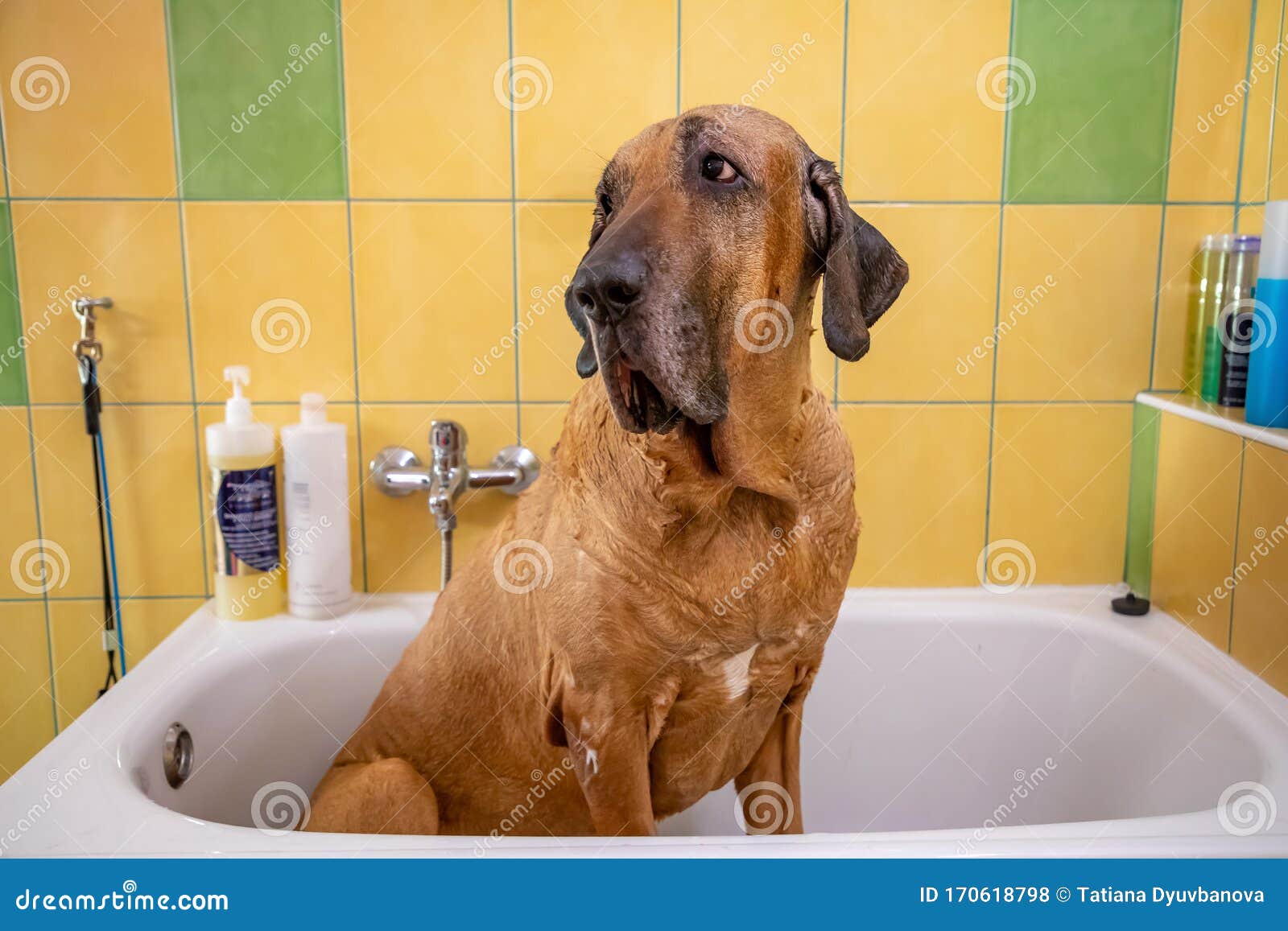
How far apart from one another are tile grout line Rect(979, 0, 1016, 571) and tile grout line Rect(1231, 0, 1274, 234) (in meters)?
0.30

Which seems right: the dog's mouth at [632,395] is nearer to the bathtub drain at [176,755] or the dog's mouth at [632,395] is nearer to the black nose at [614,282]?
the black nose at [614,282]

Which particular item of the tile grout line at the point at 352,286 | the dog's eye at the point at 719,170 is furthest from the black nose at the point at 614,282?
the tile grout line at the point at 352,286

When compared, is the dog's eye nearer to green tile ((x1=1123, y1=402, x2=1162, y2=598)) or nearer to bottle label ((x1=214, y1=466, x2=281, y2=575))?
bottle label ((x1=214, y1=466, x2=281, y2=575))

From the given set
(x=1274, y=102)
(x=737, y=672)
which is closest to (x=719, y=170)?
(x=737, y=672)

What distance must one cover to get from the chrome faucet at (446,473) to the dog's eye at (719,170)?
85 cm

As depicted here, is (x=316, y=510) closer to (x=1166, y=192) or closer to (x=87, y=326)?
(x=87, y=326)

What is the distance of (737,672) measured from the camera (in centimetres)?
126

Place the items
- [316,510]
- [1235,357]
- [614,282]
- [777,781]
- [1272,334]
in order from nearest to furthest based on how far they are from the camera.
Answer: [614,282] → [777,781] → [1272,334] → [1235,357] → [316,510]

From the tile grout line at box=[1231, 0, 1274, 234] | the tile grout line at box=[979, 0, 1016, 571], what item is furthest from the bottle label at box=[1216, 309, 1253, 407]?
the tile grout line at box=[979, 0, 1016, 571]

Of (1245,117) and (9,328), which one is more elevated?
(1245,117)

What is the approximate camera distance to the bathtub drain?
58.7 inches

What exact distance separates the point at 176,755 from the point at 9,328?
89 cm
